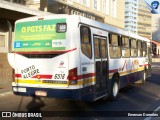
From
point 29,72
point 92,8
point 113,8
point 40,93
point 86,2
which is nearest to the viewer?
point 40,93

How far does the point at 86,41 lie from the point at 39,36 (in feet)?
4.86

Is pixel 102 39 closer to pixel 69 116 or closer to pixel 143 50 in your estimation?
pixel 69 116

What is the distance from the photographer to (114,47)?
12328mm

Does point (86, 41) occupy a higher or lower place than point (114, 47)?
higher

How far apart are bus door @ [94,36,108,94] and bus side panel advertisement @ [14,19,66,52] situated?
1.49m

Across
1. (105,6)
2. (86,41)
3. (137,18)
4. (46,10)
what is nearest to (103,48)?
(86,41)

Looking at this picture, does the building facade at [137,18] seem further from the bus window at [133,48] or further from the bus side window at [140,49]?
the bus window at [133,48]

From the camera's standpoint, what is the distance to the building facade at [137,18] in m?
166

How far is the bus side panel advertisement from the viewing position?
31.0 ft

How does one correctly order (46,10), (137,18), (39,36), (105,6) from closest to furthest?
(39,36) → (46,10) → (105,6) → (137,18)

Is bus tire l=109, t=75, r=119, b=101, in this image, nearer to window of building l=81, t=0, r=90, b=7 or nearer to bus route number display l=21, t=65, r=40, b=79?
bus route number display l=21, t=65, r=40, b=79

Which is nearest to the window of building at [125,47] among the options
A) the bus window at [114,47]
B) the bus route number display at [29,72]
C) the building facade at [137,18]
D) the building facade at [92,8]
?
the bus window at [114,47]

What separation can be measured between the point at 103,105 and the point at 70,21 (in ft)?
12.0

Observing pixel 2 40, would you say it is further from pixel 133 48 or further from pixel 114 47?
pixel 114 47
